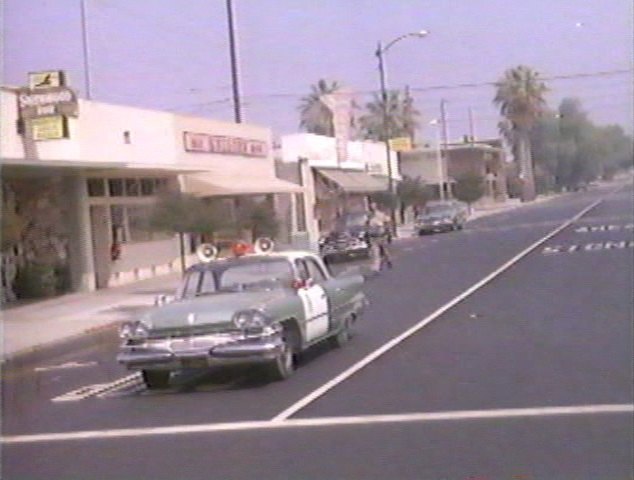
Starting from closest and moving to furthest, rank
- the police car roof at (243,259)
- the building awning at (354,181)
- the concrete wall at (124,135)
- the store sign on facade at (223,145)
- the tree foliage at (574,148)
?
the police car roof at (243,259) → the concrete wall at (124,135) → the store sign on facade at (223,145) → the tree foliage at (574,148) → the building awning at (354,181)

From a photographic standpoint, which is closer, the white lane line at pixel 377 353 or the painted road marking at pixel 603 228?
the white lane line at pixel 377 353

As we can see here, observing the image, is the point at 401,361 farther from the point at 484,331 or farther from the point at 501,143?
the point at 501,143

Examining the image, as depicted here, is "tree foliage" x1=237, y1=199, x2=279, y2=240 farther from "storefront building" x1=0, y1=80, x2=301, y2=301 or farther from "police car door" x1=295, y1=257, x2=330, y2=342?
"police car door" x1=295, y1=257, x2=330, y2=342

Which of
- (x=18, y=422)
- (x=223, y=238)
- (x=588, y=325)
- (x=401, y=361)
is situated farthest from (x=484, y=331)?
(x=223, y=238)

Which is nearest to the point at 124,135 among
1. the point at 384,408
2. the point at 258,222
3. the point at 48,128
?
the point at 258,222

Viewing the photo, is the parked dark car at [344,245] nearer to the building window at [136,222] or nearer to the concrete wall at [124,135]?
the concrete wall at [124,135]

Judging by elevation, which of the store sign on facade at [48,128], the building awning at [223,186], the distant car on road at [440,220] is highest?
the store sign on facade at [48,128]

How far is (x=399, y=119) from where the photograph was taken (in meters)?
107

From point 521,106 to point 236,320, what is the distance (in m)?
69.4

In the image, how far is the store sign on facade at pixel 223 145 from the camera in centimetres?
4362

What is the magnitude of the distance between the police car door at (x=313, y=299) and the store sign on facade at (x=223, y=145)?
2835 cm

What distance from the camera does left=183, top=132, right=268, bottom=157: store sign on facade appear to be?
43625mm

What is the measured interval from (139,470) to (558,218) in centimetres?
5427

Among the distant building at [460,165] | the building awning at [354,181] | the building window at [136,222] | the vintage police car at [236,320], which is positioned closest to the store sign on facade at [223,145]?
the building window at [136,222]
